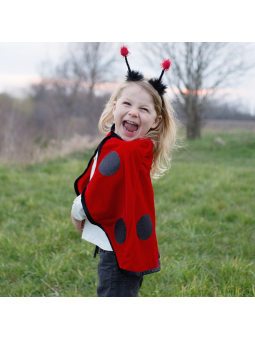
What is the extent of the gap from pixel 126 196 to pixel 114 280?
481 mm

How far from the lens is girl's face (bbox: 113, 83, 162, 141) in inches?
59.5

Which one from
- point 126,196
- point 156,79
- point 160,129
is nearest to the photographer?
point 126,196

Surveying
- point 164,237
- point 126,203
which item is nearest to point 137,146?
point 126,203

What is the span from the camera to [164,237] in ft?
10.2

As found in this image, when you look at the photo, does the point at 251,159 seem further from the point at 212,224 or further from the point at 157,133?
the point at 157,133

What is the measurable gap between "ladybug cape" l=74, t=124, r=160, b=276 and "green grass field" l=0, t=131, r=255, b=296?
0.87 m

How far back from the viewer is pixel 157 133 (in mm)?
1707

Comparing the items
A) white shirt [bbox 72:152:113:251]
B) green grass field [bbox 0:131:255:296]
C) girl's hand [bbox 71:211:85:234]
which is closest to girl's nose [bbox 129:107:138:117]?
white shirt [bbox 72:152:113:251]

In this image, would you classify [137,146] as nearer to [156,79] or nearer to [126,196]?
[126,196]

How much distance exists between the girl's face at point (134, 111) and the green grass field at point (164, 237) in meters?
1.29

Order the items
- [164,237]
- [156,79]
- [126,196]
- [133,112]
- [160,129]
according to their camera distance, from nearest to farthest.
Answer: [126,196], [133,112], [156,79], [160,129], [164,237]

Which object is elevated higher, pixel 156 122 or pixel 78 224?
pixel 156 122

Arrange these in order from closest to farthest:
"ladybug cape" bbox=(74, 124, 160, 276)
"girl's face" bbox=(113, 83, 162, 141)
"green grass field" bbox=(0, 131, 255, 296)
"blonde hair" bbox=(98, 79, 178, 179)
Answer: "ladybug cape" bbox=(74, 124, 160, 276) < "girl's face" bbox=(113, 83, 162, 141) < "blonde hair" bbox=(98, 79, 178, 179) < "green grass field" bbox=(0, 131, 255, 296)

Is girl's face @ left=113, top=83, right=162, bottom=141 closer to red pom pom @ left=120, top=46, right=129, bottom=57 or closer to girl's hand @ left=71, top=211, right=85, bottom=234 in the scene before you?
red pom pom @ left=120, top=46, right=129, bottom=57
